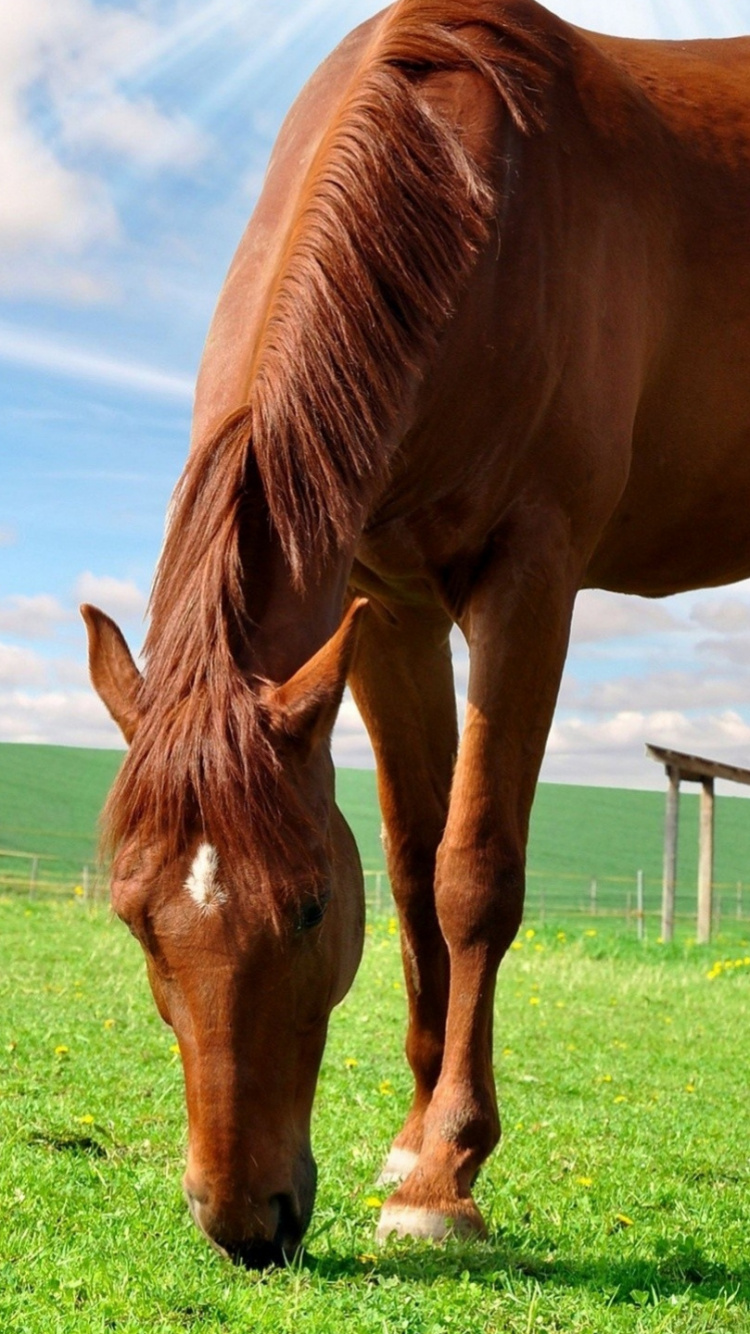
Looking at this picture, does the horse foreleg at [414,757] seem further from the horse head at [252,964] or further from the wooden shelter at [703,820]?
the wooden shelter at [703,820]

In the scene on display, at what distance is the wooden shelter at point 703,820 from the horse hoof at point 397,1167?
13.7m

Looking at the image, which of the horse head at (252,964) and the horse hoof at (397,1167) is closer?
the horse head at (252,964)

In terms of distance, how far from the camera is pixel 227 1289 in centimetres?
315

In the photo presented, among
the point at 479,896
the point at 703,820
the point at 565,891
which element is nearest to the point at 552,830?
the point at 565,891

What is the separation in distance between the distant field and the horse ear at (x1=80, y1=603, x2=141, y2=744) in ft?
91.9

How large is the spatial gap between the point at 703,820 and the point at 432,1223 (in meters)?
14.9

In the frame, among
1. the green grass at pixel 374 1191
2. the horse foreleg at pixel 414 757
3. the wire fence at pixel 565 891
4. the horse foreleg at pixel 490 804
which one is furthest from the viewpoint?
the wire fence at pixel 565 891

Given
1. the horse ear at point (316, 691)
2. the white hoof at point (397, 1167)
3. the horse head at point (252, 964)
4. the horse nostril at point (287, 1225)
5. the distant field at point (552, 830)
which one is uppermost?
the distant field at point (552, 830)

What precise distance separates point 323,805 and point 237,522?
0.71 m

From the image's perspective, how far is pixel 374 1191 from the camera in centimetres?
438

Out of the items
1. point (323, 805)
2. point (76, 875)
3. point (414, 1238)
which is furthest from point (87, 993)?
point (76, 875)

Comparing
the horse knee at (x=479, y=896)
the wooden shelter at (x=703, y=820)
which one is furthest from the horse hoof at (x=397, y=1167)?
the wooden shelter at (x=703, y=820)

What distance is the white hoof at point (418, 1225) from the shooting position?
367cm

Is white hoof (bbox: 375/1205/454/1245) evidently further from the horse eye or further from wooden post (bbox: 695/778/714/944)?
wooden post (bbox: 695/778/714/944)
